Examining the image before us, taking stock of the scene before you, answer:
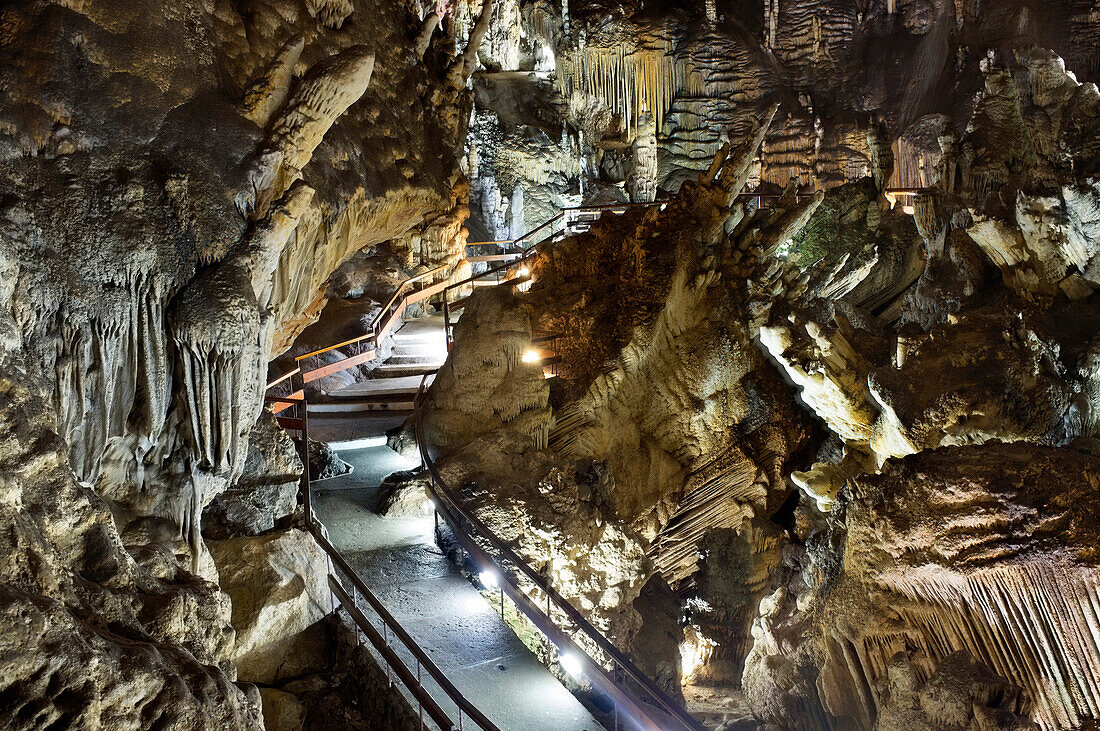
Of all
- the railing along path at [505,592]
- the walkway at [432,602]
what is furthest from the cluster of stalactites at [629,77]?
the walkway at [432,602]

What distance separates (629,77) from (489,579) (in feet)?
57.8

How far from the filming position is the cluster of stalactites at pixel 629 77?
21.6 m

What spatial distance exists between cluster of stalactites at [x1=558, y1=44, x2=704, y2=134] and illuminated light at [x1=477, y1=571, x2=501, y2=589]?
54.4 ft

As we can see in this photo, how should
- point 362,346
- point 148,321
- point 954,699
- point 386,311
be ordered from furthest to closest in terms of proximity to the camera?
point 386,311
point 362,346
point 148,321
point 954,699

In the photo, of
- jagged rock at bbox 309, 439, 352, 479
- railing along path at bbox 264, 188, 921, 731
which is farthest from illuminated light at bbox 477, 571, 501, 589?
jagged rock at bbox 309, 439, 352, 479

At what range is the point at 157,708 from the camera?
9.55ft

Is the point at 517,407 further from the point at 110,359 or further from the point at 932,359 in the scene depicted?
the point at 110,359

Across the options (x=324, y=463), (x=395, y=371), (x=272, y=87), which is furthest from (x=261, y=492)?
(x=395, y=371)

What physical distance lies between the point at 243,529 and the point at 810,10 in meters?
22.3

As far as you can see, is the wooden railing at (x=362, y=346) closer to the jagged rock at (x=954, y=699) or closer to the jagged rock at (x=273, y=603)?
the jagged rock at (x=273, y=603)

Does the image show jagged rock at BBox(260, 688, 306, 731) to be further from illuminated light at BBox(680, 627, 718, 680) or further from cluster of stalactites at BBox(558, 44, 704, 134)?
cluster of stalactites at BBox(558, 44, 704, 134)

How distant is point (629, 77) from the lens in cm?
2166

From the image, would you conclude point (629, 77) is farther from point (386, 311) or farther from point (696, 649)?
point (696, 649)

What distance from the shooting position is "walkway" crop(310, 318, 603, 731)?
615 cm
